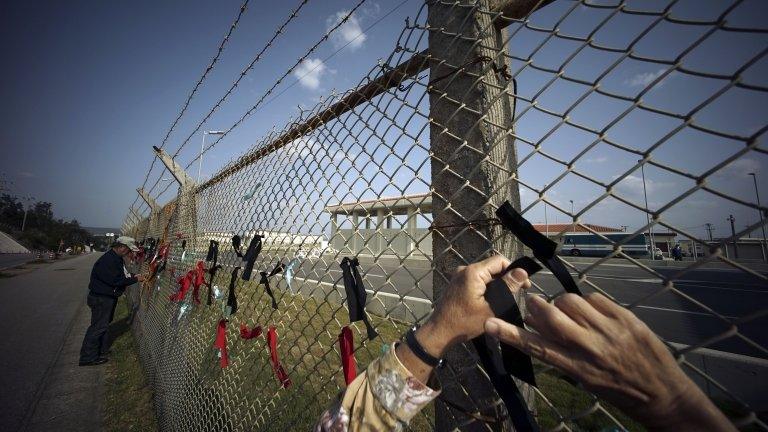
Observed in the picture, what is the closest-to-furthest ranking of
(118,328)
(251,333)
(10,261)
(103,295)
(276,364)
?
(276,364)
(251,333)
(103,295)
(118,328)
(10,261)

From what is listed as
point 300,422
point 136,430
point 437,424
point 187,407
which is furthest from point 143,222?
point 437,424

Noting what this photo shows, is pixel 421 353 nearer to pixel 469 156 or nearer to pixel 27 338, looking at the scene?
pixel 469 156

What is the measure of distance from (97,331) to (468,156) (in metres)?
7.27

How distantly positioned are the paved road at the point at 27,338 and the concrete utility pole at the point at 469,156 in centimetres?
538

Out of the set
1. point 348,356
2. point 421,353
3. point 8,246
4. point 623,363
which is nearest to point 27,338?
point 348,356

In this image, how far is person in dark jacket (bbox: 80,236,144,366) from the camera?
5461 mm

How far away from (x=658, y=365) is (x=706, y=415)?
0.29 feet

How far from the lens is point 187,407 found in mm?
2910

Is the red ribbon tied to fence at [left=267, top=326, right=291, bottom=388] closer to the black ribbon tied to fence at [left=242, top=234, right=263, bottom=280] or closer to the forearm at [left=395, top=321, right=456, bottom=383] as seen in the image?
the black ribbon tied to fence at [left=242, top=234, right=263, bottom=280]

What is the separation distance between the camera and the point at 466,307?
77cm

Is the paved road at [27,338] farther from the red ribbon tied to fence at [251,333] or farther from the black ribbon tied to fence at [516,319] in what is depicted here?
the black ribbon tied to fence at [516,319]

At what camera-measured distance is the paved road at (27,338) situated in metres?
4.15

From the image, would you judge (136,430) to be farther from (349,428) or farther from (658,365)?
(658,365)

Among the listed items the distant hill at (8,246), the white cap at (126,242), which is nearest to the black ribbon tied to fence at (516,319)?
the white cap at (126,242)
